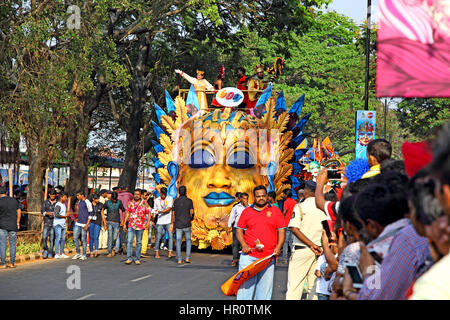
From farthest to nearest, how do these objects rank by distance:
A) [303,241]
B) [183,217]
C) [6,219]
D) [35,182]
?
[35,182]
[183,217]
[6,219]
[303,241]

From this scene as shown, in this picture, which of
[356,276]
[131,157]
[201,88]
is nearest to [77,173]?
[131,157]

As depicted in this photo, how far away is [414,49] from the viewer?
13.1ft

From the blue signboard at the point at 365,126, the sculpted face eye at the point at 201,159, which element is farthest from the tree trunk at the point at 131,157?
the blue signboard at the point at 365,126

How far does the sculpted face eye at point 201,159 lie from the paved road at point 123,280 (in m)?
2.61

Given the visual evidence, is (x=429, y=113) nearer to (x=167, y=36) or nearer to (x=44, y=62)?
(x=167, y=36)

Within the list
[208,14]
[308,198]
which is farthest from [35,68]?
[308,198]

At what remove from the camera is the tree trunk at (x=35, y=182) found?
19.4 m

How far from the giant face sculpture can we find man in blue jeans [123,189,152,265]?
6.96 ft

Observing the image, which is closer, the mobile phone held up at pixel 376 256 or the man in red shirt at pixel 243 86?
the mobile phone held up at pixel 376 256

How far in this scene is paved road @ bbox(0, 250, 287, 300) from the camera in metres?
11.0

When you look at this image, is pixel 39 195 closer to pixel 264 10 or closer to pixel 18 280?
pixel 18 280

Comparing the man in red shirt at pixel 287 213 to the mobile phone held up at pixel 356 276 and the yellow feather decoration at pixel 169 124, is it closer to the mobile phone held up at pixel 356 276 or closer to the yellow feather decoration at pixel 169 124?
the yellow feather decoration at pixel 169 124

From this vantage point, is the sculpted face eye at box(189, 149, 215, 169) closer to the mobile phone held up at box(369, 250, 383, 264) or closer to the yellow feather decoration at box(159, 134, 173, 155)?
the yellow feather decoration at box(159, 134, 173, 155)

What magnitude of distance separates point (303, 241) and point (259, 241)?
0.54 m
